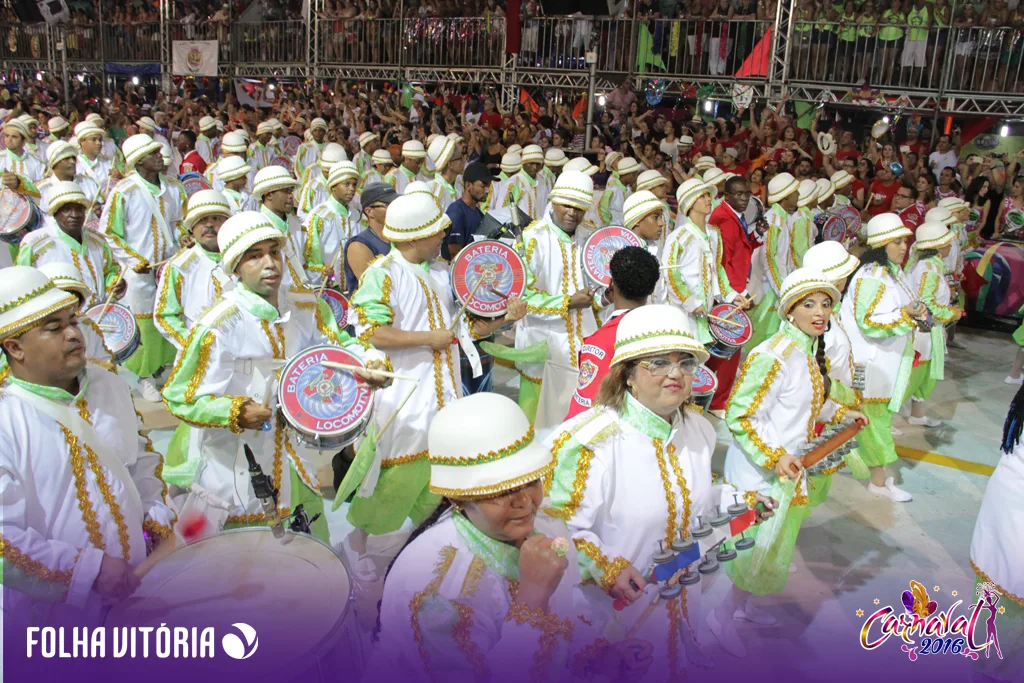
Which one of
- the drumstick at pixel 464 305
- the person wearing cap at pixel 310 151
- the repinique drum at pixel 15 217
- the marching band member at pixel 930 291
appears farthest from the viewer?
the person wearing cap at pixel 310 151

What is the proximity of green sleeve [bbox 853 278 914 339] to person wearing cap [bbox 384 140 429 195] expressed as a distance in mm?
5526

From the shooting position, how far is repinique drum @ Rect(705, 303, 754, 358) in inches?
243

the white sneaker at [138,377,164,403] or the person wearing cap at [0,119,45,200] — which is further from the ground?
the person wearing cap at [0,119,45,200]

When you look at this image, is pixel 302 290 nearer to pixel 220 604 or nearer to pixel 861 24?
pixel 220 604

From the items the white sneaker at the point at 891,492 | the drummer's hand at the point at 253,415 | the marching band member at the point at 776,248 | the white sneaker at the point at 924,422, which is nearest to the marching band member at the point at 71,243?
the drummer's hand at the point at 253,415

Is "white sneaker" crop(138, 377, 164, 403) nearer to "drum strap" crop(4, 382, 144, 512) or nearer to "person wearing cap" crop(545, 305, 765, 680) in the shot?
"drum strap" crop(4, 382, 144, 512)

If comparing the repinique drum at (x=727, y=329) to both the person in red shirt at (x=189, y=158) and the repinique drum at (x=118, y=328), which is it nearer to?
the repinique drum at (x=118, y=328)

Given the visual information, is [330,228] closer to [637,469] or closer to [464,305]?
[464,305]

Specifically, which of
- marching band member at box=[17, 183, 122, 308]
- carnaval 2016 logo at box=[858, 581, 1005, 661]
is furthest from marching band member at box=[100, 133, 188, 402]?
carnaval 2016 logo at box=[858, 581, 1005, 661]

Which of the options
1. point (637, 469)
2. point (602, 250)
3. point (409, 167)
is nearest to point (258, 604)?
point (637, 469)

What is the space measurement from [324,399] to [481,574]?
148 cm

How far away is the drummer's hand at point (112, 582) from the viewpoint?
2.52m

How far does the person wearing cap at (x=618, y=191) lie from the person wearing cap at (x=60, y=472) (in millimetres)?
8077

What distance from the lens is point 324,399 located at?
11.1 feet
